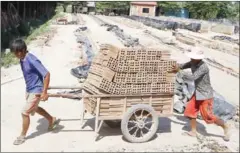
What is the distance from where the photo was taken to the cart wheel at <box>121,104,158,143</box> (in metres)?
5.97

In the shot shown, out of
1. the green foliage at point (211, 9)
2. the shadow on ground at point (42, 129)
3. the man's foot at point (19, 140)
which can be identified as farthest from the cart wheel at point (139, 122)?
the green foliage at point (211, 9)

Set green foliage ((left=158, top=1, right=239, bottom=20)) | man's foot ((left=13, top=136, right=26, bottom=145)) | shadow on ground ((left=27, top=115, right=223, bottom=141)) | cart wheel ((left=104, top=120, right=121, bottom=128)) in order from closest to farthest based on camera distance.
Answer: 1. man's foot ((left=13, top=136, right=26, bottom=145))
2. shadow on ground ((left=27, top=115, right=223, bottom=141))
3. cart wheel ((left=104, top=120, right=121, bottom=128))
4. green foliage ((left=158, top=1, right=239, bottom=20))

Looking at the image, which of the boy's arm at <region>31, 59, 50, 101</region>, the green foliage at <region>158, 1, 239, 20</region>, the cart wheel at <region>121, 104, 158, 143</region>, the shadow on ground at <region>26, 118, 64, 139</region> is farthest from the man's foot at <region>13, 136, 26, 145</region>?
the green foliage at <region>158, 1, 239, 20</region>

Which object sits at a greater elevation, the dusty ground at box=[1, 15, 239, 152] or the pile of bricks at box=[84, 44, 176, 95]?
the pile of bricks at box=[84, 44, 176, 95]

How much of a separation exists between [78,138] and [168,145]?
146 centimetres

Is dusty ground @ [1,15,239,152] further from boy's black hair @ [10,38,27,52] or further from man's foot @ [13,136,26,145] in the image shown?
boy's black hair @ [10,38,27,52]

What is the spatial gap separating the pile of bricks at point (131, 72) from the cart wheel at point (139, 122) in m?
0.28

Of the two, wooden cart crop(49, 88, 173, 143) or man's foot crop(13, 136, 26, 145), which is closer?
man's foot crop(13, 136, 26, 145)

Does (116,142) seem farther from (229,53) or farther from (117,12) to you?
(117,12)

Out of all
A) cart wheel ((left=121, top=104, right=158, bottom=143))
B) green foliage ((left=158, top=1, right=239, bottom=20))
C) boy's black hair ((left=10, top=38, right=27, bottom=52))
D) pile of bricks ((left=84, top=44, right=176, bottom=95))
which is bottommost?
cart wheel ((left=121, top=104, right=158, bottom=143))

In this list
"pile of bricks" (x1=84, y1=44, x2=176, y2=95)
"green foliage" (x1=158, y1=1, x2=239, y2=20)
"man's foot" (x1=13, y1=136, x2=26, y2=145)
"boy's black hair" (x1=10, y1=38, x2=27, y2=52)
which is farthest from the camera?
"green foliage" (x1=158, y1=1, x2=239, y2=20)

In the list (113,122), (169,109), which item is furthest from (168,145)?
(113,122)

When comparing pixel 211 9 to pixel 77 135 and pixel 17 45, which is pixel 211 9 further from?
pixel 17 45

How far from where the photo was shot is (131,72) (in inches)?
237
